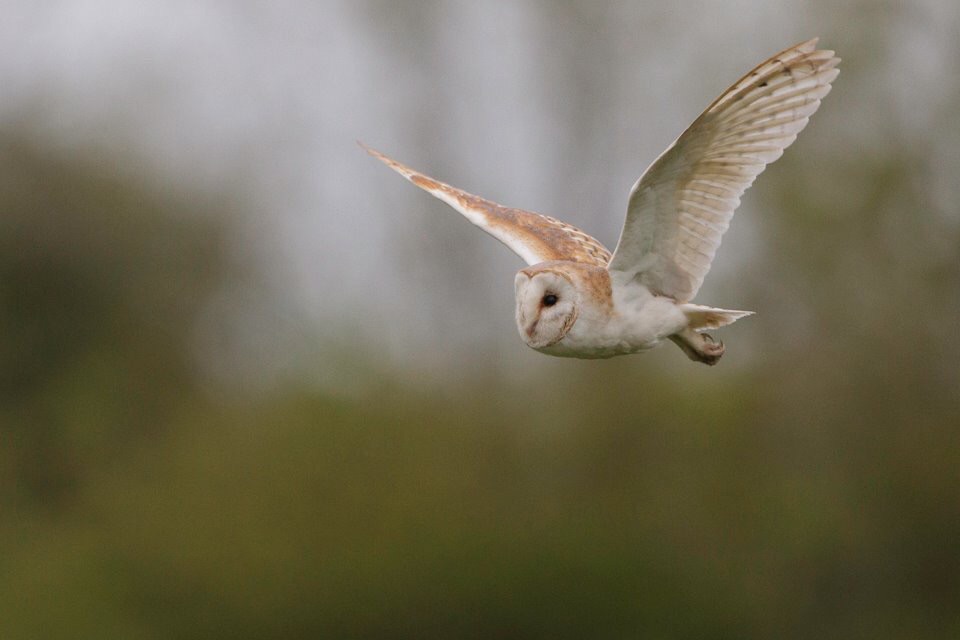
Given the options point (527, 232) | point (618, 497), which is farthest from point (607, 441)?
point (527, 232)

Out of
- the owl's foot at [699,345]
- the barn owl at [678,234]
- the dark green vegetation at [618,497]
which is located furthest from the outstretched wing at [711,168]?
the dark green vegetation at [618,497]

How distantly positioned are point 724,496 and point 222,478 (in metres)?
4.20

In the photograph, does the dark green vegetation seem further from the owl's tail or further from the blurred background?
the owl's tail

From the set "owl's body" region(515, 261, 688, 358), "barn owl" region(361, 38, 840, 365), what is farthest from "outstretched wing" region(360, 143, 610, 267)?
"owl's body" region(515, 261, 688, 358)

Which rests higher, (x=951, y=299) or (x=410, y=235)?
(x=951, y=299)

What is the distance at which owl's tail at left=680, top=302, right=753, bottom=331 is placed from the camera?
A: 4066 millimetres

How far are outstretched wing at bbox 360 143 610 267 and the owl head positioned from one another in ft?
1.60

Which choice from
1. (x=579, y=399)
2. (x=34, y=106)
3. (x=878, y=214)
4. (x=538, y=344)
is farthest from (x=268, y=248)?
(x=538, y=344)

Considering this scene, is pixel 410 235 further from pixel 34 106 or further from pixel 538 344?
pixel 538 344

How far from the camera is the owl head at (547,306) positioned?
3.83m

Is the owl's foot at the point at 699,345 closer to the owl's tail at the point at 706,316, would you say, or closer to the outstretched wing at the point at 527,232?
the owl's tail at the point at 706,316

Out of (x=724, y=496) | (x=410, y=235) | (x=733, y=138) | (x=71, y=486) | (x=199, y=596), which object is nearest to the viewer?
(x=733, y=138)

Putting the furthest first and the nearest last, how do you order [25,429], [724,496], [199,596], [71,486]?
[25,429] → [71,486] → [199,596] → [724,496]

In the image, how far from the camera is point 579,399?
451 inches
